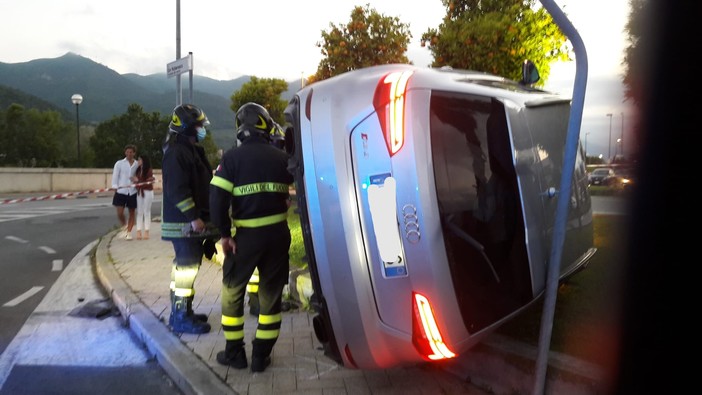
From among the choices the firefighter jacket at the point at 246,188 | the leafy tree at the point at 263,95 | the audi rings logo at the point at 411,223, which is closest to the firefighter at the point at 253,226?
the firefighter jacket at the point at 246,188

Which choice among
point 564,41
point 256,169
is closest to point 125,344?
point 256,169

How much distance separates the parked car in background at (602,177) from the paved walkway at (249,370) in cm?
177

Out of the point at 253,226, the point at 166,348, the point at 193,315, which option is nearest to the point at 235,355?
the point at 166,348

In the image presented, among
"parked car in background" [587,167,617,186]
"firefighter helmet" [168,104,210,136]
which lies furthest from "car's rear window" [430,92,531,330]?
"firefighter helmet" [168,104,210,136]

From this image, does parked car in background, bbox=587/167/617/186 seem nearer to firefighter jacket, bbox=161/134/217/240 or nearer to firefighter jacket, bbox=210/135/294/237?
firefighter jacket, bbox=210/135/294/237

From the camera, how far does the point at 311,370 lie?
389cm

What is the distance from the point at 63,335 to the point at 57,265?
401 centimetres

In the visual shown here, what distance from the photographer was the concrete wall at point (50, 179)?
2583 cm

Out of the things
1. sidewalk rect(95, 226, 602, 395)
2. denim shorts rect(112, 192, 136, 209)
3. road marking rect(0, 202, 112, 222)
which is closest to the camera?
sidewalk rect(95, 226, 602, 395)

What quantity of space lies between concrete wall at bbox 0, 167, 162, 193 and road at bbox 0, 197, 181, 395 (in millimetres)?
18882

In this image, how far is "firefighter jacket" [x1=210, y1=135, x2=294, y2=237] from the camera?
377cm

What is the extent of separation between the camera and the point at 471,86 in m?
2.89

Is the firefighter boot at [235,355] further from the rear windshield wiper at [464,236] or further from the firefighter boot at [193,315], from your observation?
the rear windshield wiper at [464,236]

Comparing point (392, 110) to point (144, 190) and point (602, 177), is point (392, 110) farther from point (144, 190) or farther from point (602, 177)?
point (144, 190)
